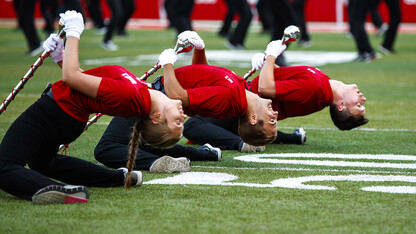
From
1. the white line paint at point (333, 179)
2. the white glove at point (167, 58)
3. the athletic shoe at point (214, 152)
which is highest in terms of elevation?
the white glove at point (167, 58)

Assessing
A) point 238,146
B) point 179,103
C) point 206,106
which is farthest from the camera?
point 238,146

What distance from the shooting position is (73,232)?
11.9ft

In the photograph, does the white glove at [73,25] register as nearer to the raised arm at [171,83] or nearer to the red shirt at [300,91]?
the raised arm at [171,83]

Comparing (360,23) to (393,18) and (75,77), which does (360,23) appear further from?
(75,77)

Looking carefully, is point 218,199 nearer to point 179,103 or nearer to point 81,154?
point 179,103

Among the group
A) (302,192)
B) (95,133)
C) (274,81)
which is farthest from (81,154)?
(302,192)

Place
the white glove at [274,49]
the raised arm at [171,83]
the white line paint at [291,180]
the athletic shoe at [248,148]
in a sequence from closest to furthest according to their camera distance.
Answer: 1. the white line paint at [291,180]
2. the raised arm at [171,83]
3. the white glove at [274,49]
4. the athletic shoe at [248,148]

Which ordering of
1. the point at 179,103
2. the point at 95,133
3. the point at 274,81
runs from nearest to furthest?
the point at 179,103
the point at 274,81
the point at 95,133

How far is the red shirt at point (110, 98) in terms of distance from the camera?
13.9ft

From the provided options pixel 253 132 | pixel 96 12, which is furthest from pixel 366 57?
→ pixel 96 12

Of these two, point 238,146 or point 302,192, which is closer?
Result: point 302,192

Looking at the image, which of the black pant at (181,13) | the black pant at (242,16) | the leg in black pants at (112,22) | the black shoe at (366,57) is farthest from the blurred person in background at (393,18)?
the leg in black pants at (112,22)

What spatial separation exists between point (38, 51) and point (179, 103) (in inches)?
440

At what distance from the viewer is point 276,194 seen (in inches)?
176
